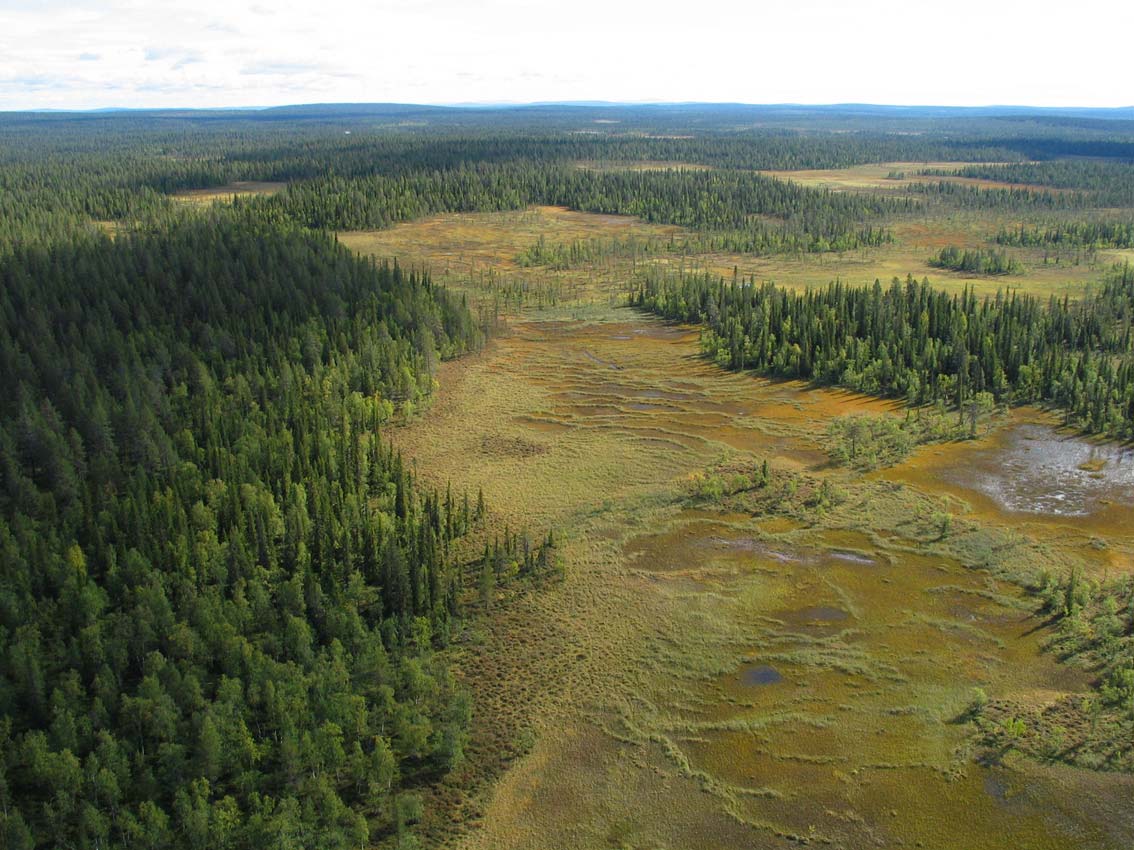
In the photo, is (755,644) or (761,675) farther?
(755,644)

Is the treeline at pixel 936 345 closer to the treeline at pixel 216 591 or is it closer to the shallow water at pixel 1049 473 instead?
the shallow water at pixel 1049 473

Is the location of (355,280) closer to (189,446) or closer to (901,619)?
(189,446)

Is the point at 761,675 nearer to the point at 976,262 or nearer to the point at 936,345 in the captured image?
the point at 936,345

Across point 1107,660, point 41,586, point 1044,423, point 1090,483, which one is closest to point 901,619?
point 1107,660

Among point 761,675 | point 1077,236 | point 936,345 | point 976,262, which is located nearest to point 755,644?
point 761,675

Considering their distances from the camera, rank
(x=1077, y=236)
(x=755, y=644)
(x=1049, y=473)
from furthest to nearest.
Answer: (x=1077, y=236)
(x=1049, y=473)
(x=755, y=644)

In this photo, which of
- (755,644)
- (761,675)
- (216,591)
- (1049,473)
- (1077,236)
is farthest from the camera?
(1077,236)
